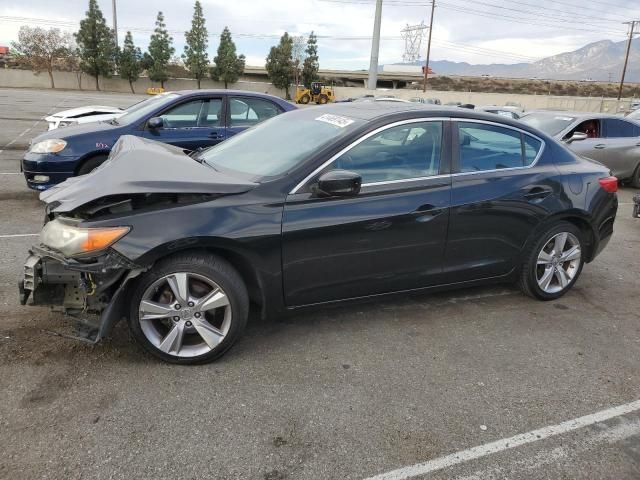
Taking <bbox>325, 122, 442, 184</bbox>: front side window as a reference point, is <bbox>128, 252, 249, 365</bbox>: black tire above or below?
below

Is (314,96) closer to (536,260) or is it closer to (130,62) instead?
(130,62)

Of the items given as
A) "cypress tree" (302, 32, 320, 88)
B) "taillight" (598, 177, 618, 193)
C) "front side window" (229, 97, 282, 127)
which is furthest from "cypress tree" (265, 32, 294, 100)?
"taillight" (598, 177, 618, 193)

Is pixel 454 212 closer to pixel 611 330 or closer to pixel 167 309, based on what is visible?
pixel 611 330

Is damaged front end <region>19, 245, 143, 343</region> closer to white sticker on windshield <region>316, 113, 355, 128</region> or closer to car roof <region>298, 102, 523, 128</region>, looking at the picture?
white sticker on windshield <region>316, 113, 355, 128</region>

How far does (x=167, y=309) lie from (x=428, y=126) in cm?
228

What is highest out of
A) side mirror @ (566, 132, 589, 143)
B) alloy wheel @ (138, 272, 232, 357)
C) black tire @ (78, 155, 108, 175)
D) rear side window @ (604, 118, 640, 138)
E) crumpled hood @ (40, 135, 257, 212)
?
rear side window @ (604, 118, 640, 138)

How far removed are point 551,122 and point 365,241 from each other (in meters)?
8.07

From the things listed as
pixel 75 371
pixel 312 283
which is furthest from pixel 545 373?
pixel 75 371

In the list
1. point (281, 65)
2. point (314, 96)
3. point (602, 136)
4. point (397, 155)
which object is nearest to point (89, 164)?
point (397, 155)

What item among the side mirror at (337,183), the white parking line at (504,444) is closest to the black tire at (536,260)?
the white parking line at (504,444)

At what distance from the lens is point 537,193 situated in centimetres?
421

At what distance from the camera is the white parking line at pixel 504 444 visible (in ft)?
8.00

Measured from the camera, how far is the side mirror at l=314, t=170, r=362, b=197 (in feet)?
10.6

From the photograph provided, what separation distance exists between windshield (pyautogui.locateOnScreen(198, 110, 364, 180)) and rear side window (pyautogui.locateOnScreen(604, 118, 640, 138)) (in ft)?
27.2
